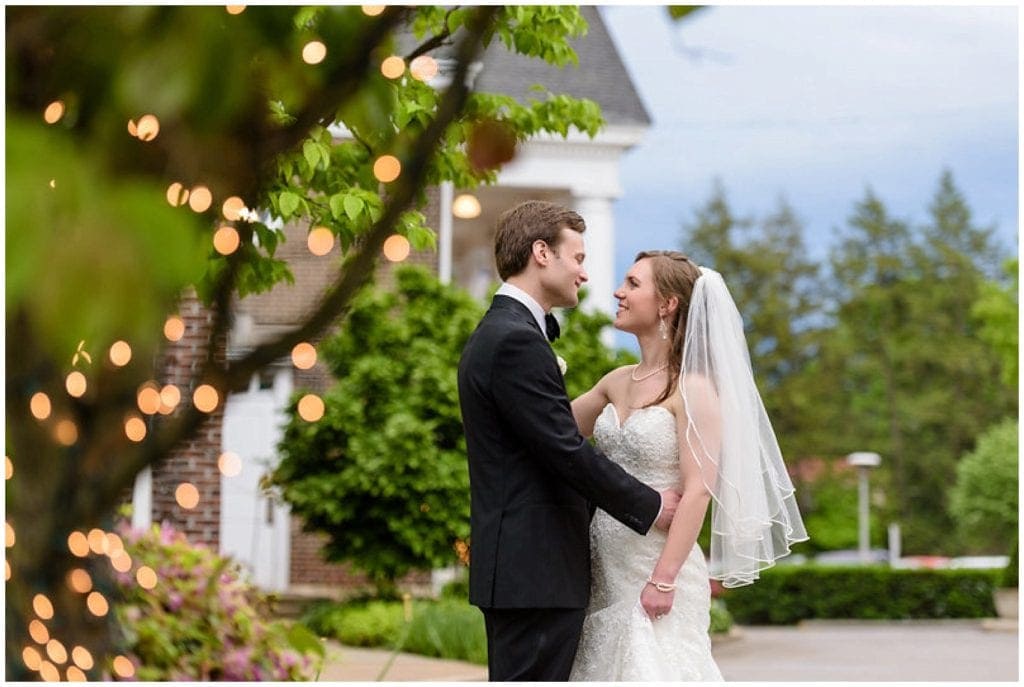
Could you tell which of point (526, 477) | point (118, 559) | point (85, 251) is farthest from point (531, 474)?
point (85, 251)

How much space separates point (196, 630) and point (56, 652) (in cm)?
578

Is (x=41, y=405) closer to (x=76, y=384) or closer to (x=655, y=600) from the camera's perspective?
(x=76, y=384)

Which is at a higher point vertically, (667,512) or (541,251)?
(541,251)

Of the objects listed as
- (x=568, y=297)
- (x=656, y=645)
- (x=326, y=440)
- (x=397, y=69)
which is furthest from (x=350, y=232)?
(x=326, y=440)

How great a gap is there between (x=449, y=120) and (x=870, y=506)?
51.8 m

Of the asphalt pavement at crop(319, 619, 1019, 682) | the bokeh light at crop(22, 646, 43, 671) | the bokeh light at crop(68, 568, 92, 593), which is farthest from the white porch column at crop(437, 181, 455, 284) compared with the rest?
the bokeh light at crop(68, 568, 92, 593)

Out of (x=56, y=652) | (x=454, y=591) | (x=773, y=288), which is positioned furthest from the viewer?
(x=773, y=288)

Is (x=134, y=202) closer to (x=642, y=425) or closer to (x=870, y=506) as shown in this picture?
(x=642, y=425)

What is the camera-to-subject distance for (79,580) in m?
1.13

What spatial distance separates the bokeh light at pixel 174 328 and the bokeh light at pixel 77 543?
194 mm

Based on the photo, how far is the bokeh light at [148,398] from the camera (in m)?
0.99

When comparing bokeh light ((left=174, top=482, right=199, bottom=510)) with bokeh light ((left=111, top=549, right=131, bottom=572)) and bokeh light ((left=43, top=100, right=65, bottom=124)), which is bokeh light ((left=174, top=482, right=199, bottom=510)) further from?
bokeh light ((left=43, top=100, right=65, bottom=124))

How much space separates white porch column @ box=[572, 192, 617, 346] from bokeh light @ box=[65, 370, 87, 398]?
1908cm

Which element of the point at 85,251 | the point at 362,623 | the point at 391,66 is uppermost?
the point at 391,66
